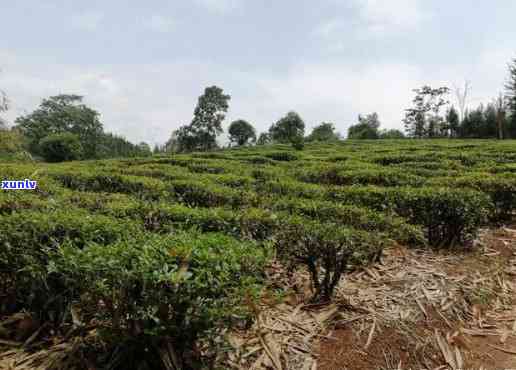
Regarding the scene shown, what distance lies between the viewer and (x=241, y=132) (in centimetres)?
4716

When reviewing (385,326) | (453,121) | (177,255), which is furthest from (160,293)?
(453,121)

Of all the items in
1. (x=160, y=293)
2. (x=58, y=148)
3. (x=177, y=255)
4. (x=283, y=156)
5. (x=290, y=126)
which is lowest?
(x=160, y=293)

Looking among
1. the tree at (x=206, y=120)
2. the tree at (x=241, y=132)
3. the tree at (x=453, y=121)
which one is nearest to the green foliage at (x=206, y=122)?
the tree at (x=206, y=120)

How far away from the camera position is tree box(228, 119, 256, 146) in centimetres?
4716

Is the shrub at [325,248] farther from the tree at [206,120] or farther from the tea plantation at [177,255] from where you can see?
the tree at [206,120]

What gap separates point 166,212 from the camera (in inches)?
151

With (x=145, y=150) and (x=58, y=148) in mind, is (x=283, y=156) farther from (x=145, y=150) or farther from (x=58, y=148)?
(x=145, y=150)

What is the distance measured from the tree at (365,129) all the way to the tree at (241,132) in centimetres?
1461

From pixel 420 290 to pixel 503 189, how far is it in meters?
4.07

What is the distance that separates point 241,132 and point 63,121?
2817cm

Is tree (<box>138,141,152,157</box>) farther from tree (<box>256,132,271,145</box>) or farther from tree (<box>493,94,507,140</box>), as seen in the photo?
tree (<box>493,94,507,140</box>)

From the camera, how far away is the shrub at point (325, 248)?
9.17ft

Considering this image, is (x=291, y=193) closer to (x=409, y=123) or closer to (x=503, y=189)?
(x=503, y=189)

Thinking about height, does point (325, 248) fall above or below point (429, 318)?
above
